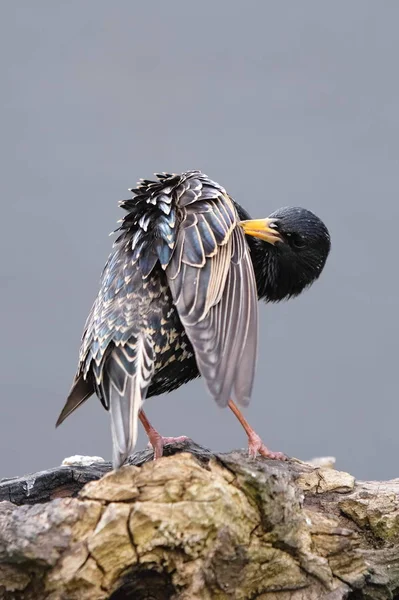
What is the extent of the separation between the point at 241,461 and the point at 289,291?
6.06 ft

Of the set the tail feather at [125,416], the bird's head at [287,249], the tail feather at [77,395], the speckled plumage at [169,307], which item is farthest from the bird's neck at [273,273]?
the tail feather at [125,416]

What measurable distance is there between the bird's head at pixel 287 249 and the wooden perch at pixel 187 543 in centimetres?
155

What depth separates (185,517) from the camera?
356 centimetres

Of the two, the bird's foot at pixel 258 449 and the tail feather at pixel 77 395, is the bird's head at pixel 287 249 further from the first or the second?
the tail feather at pixel 77 395

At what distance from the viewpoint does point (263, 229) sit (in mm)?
5090

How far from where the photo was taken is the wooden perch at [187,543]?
3477 millimetres

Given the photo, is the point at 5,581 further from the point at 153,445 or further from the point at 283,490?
the point at 153,445

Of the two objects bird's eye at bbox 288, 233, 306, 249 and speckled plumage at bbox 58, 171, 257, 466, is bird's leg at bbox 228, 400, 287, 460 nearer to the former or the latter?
speckled plumage at bbox 58, 171, 257, 466

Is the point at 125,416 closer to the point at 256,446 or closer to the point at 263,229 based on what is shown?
the point at 256,446

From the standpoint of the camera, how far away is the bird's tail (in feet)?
12.8

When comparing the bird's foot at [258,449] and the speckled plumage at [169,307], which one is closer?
the speckled plumage at [169,307]

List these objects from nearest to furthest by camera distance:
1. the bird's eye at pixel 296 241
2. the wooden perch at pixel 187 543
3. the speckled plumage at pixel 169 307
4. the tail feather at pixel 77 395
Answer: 1. the wooden perch at pixel 187 543
2. the speckled plumage at pixel 169 307
3. the tail feather at pixel 77 395
4. the bird's eye at pixel 296 241

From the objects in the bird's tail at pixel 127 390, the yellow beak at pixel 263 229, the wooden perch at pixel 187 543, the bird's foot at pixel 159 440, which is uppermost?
the yellow beak at pixel 263 229

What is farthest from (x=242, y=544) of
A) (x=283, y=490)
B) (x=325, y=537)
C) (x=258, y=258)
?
(x=258, y=258)
